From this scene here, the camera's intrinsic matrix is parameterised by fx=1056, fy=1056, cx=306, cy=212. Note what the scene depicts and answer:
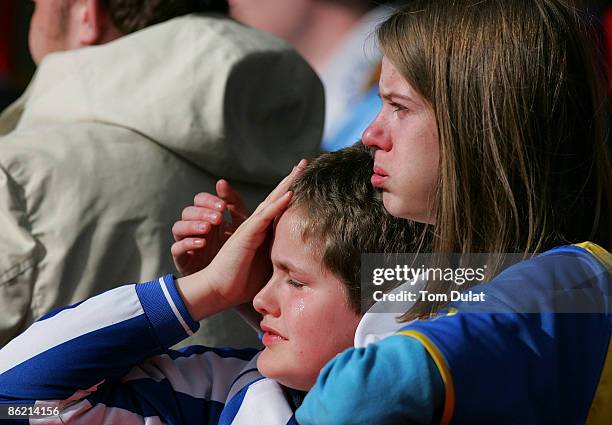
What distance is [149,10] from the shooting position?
92.7 inches

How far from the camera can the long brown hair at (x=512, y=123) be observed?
137cm

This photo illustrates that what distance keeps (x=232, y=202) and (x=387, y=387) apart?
0.84 metres

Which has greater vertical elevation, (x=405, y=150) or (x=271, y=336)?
(x=405, y=150)

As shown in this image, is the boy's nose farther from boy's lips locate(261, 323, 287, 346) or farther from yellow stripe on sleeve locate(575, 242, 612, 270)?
yellow stripe on sleeve locate(575, 242, 612, 270)

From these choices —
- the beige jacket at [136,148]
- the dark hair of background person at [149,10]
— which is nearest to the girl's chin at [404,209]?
A: the beige jacket at [136,148]

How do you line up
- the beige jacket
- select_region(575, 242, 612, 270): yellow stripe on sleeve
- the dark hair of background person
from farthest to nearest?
the dark hair of background person → the beige jacket → select_region(575, 242, 612, 270): yellow stripe on sleeve

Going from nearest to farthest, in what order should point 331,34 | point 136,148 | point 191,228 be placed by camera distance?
point 191,228 < point 136,148 < point 331,34

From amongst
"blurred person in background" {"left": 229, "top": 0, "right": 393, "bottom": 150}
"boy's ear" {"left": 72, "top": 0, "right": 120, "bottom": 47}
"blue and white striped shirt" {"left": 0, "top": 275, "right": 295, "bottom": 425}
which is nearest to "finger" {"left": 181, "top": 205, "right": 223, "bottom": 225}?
"blue and white striped shirt" {"left": 0, "top": 275, "right": 295, "bottom": 425}

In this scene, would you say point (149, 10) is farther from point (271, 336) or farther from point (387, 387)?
point (387, 387)

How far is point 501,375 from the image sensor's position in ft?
3.66

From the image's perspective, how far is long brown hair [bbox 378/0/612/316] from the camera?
1366 millimetres

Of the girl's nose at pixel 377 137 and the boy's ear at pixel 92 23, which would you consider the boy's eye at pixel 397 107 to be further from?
the boy's ear at pixel 92 23

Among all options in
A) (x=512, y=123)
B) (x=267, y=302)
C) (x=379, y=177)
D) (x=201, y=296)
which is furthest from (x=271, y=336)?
Answer: (x=512, y=123)

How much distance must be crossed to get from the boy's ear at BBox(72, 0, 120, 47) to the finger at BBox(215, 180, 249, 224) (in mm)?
725
